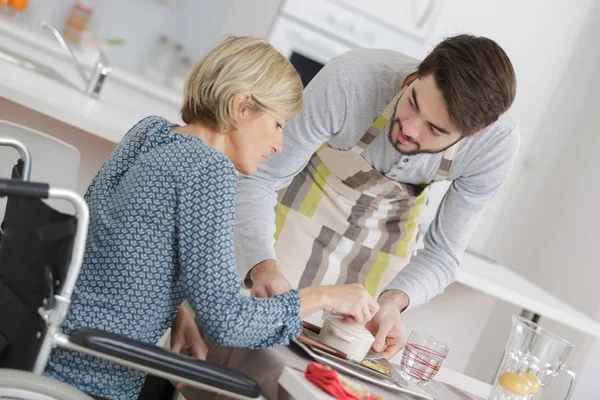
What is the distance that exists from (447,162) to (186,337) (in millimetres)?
771

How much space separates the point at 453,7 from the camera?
3.88 metres

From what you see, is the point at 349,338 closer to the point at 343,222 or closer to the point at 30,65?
the point at 343,222

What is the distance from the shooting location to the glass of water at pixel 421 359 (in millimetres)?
1530

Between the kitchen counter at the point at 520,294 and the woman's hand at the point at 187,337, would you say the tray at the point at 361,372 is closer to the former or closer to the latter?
the woman's hand at the point at 187,337

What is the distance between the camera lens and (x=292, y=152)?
1.85m

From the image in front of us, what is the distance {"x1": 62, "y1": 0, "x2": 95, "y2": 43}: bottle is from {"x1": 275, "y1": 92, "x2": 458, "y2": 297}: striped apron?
2423 mm

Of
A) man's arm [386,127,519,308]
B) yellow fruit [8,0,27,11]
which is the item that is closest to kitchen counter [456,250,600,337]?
man's arm [386,127,519,308]

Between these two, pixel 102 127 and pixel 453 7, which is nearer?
pixel 102 127

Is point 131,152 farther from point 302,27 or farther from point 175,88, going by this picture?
point 175,88

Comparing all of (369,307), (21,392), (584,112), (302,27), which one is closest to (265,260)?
(369,307)

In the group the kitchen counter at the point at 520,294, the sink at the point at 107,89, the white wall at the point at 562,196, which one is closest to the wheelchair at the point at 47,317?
the sink at the point at 107,89

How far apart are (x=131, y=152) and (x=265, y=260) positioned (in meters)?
0.40

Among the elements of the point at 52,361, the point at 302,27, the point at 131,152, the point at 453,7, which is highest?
the point at 453,7

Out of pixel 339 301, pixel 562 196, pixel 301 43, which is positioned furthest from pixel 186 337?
pixel 562 196
